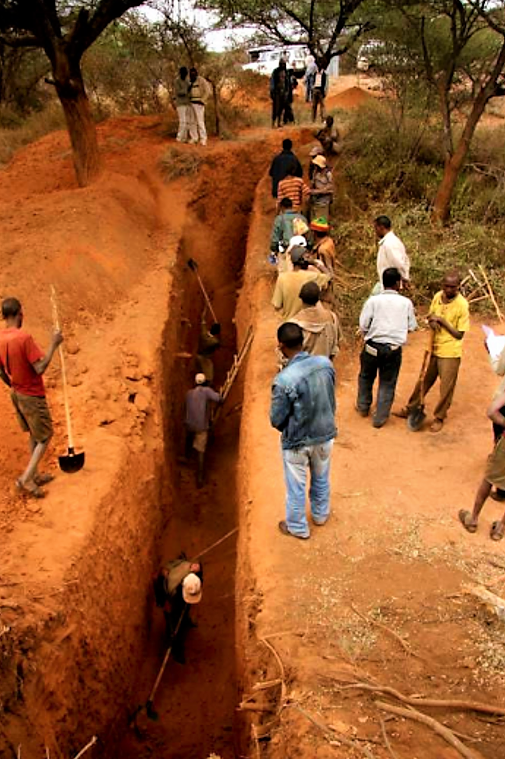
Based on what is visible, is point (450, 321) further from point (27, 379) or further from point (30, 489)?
point (30, 489)

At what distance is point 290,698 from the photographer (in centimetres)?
364

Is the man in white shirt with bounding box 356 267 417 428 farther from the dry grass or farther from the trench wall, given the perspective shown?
the dry grass

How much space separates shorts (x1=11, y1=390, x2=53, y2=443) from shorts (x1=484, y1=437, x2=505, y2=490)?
3.55 m

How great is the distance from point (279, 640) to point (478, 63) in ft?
46.0

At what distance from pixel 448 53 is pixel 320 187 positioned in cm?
504

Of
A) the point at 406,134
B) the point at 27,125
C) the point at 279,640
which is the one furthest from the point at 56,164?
the point at 279,640

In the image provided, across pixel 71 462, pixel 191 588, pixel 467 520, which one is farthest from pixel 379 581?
pixel 71 462

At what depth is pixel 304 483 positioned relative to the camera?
4715 mm

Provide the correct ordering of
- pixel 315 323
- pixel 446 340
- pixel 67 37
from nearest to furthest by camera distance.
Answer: pixel 315 323
pixel 446 340
pixel 67 37

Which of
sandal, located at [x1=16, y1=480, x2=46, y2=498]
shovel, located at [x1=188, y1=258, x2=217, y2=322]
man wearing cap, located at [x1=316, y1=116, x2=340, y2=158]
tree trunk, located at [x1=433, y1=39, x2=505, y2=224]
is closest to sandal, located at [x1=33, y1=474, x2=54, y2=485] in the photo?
sandal, located at [x1=16, y1=480, x2=46, y2=498]

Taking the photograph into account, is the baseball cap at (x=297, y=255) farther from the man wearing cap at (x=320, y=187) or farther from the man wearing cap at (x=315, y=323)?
the man wearing cap at (x=320, y=187)

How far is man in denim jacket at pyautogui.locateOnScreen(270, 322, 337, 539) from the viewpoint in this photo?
4359 mm

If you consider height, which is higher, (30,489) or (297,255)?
(297,255)

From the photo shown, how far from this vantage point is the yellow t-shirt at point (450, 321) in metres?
5.88
